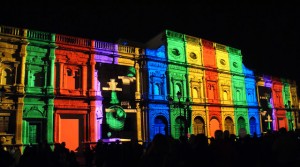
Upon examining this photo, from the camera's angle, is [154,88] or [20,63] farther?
[154,88]

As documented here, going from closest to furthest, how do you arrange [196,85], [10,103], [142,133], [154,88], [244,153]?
[244,153] < [10,103] < [142,133] < [154,88] < [196,85]

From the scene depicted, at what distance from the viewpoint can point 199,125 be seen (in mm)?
30078

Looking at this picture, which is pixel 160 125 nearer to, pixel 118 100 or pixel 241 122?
pixel 118 100

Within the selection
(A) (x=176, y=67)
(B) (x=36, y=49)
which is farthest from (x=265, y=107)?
(B) (x=36, y=49)

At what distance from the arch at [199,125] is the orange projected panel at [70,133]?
12350mm

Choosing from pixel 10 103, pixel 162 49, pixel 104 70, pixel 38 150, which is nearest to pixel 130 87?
pixel 104 70

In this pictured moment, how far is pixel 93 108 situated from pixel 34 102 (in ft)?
14.9

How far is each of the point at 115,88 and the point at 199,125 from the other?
34.9 feet

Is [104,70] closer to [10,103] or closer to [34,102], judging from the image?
[34,102]

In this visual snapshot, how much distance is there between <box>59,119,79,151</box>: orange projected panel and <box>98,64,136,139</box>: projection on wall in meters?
2.24

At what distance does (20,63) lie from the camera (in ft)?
70.0

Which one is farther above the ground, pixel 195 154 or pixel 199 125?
pixel 195 154

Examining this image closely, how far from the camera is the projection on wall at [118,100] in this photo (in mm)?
23812

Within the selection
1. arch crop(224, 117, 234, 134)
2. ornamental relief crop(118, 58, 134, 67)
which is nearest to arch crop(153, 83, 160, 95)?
ornamental relief crop(118, 58, 134, 67)
